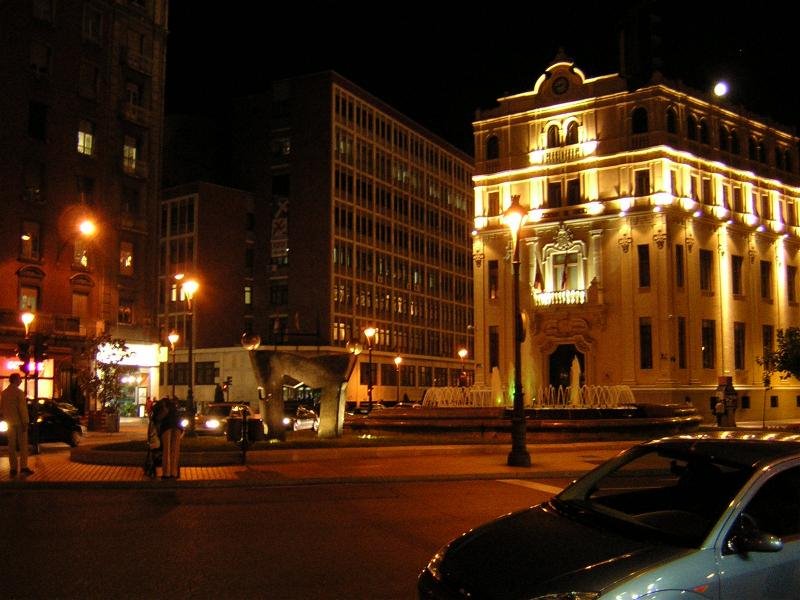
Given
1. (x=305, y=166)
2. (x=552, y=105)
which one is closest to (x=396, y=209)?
(x=305, y=166)

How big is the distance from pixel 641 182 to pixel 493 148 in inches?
443

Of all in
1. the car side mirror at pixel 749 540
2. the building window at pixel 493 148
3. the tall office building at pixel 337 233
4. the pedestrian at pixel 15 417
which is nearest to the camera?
the car side mirror at pixel 749 540

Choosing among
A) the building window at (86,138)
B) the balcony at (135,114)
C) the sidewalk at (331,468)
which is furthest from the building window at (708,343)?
the building window at (86,138)

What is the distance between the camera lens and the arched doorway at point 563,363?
5669 centimetres

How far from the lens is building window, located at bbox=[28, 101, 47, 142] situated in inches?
1961

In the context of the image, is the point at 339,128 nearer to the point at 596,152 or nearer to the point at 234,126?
the point at 234,126

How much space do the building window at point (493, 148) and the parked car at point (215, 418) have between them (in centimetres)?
3112

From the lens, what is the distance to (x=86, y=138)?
53188 mm

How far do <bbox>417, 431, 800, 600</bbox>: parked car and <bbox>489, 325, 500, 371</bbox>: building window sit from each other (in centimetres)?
5373

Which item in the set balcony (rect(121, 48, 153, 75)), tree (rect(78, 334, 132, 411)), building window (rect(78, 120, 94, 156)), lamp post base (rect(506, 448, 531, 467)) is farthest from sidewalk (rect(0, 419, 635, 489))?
balcony (rect(121, 48, 153, 75))

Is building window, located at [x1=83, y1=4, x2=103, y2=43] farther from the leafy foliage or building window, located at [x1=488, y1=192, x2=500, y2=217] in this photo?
the leafy foliage

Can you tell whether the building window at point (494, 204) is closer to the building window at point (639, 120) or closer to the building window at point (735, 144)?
the building window at point (639, 120)

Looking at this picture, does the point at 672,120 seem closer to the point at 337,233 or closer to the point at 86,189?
the point at 337,233

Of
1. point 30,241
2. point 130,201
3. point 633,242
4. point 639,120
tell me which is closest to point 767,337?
point 633,242
